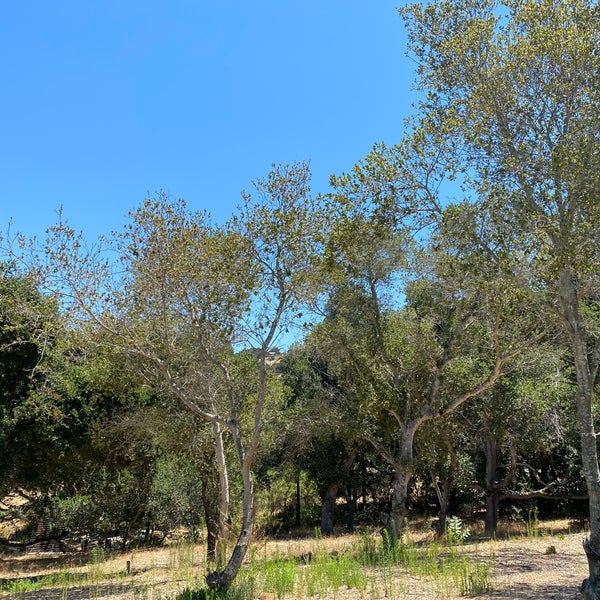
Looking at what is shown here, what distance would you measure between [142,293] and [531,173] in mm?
A: 5925

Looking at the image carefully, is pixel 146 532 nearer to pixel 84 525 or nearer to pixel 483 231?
pixel 84 525

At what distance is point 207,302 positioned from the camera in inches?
323

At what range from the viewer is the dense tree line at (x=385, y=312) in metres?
7.72

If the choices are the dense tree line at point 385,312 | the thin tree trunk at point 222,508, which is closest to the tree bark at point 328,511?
the dense tree line at point 385,312

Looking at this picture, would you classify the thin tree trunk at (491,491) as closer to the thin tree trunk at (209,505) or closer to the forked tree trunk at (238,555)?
the thin tree trunk at (209,505)

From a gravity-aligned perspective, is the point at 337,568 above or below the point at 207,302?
below

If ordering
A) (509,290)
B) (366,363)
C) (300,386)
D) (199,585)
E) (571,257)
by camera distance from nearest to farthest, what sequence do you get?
(571,257)
(199,585)
(509,290)
(366,363)
(300,386)

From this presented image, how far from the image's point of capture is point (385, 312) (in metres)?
13.9

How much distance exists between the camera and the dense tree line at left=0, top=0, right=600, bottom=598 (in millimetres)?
7719

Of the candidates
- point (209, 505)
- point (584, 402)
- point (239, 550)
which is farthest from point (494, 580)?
point (209, 505)

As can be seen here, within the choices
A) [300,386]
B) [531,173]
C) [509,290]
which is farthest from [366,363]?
[300,386]

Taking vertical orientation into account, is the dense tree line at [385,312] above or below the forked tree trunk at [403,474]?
above

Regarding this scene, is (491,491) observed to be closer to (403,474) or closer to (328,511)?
(403,474)

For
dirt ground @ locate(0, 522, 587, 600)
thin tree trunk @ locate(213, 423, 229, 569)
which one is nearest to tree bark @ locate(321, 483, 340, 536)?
dirt ground @ locate(0, 522, 587, 600)
